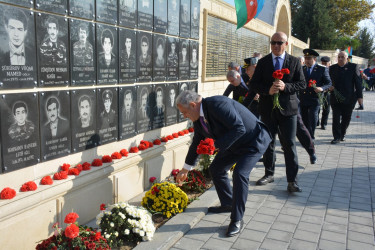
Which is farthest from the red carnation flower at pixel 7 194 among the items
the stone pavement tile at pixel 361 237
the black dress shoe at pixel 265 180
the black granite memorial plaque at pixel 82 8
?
the black dress shoe at pixel 265 180

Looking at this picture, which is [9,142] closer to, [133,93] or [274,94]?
[133,93]

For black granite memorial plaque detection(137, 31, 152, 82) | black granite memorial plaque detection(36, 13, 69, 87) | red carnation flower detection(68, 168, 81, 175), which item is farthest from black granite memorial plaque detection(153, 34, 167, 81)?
red carnation flower detection(68, 168, 81, 175)

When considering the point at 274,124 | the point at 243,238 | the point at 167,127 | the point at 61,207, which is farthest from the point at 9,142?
the point at 274,124

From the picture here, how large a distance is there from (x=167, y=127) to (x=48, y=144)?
7.96 feet

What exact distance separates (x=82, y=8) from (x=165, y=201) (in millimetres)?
2164

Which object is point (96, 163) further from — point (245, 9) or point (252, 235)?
point (245, 9)

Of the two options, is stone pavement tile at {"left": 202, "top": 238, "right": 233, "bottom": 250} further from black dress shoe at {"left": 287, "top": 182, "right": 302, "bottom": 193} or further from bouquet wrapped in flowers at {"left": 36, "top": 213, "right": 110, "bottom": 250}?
black dress shoe at {"left": 287, "top": 182, "right": 302, "bottom": 193}

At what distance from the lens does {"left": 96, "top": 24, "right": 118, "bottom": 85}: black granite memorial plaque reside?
4.04m

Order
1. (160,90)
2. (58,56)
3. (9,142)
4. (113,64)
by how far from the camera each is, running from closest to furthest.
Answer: (9,142), (58,56), (113,64), (160,90)

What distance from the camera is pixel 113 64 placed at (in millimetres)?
4277

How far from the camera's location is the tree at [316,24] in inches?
1385

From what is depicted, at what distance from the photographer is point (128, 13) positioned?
4.45 m

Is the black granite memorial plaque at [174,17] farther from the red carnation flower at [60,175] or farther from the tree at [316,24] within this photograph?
the tree at [316,24]

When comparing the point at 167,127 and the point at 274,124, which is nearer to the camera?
the point at 274,124
